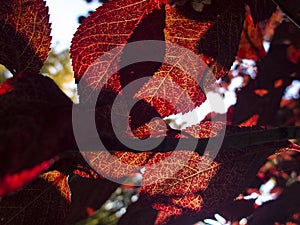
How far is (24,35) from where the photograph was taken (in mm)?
558

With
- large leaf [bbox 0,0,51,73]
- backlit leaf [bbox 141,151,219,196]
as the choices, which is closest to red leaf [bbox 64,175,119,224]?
backlit leaf [bbox 141,151,219,196]

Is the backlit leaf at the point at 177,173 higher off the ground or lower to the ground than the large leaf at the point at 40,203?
lower

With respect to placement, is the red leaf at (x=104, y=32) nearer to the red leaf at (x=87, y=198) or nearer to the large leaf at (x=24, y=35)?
the large leaf at (x=24, y=35)

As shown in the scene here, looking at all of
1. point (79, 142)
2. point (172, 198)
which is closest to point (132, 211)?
point (172, 198)

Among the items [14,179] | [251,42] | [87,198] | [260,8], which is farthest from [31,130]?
[251,42]

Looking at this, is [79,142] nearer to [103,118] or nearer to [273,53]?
[103,118]

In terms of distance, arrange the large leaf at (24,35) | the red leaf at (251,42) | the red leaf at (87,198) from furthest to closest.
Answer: the red leaf at (251,42) → the red leaf at (87,198) → the large leaf at (24,35)

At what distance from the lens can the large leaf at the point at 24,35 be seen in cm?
54

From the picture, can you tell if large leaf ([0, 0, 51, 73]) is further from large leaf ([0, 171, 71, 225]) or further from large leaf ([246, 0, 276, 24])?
large leaf ([246, 0, 276, 24])

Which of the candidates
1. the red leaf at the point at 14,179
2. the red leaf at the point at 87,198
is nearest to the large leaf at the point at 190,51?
the red leaf at the point at 14,179

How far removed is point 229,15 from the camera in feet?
1.96

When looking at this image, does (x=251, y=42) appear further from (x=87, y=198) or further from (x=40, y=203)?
(x=40, y=203)

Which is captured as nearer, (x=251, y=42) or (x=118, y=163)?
(x=118, y=163)

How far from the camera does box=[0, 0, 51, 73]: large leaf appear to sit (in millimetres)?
545
